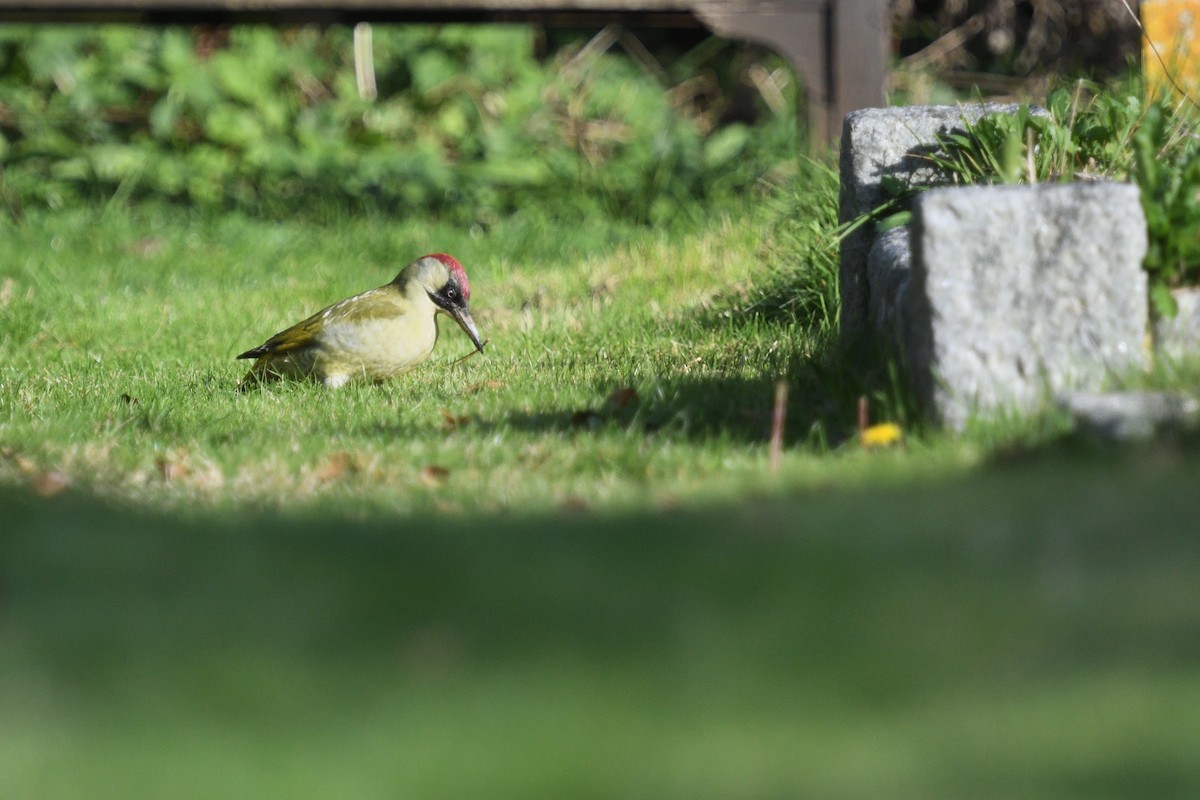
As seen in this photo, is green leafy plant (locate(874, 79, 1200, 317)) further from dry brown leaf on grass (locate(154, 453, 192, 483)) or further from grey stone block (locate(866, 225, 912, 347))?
dry brown leaf on grass (locate(154, 453, 192, 483))

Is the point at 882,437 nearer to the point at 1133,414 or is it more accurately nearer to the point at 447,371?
the point at 1133,414

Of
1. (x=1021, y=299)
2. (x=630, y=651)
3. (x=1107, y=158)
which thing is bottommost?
(x=630, y=651)

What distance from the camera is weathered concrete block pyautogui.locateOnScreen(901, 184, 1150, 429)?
3.96 m

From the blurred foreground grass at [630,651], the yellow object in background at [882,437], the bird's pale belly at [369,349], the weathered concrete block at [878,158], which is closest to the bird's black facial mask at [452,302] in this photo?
the bird's pale belly at [369,349]

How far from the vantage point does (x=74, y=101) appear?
36.9 ft

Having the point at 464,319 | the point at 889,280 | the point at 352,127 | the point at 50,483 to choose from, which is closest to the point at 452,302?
the point at 464,319

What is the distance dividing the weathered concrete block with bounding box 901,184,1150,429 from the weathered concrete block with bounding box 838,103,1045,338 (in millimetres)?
1288

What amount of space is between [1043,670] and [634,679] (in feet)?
2.38

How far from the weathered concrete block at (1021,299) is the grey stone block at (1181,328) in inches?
3.3

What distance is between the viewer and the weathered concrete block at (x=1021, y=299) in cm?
396

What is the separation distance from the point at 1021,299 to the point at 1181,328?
0.48 meters

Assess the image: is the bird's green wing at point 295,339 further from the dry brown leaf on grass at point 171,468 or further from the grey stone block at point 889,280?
the grey stone block at point 889,280

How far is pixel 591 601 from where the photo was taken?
285 cm

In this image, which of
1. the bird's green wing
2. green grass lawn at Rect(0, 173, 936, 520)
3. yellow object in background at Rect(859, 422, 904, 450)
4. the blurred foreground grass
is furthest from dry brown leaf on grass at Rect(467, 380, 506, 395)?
the blurred foreground grass
